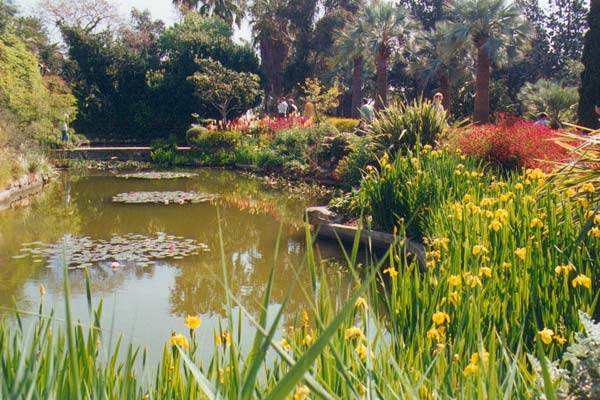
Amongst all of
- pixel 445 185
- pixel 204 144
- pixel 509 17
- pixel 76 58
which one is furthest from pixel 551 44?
pixel 445 185

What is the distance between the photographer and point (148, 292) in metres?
5.80

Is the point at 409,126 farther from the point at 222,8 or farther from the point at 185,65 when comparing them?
the point at 222,8

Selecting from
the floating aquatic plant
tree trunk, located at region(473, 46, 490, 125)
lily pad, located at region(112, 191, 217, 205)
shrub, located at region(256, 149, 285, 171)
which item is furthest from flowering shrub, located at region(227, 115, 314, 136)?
the floating aquatic plant

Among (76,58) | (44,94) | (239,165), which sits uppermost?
(76,58)

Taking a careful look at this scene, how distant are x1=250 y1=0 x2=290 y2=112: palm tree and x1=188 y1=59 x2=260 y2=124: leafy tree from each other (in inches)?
237

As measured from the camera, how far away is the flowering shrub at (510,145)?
7.75 metres

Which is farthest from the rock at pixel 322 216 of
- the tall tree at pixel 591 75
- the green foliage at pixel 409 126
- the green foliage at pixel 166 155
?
the green foliage at pixel 166 155

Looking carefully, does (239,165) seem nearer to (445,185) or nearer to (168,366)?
(445,185)

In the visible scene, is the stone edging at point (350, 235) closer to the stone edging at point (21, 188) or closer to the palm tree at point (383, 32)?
the stone edging at point (21, 188)

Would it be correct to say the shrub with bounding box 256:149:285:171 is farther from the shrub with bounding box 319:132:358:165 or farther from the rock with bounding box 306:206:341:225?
the rock with bounding box 306:206:341:225

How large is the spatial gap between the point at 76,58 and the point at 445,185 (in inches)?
1022

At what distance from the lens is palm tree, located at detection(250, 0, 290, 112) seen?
3247cm

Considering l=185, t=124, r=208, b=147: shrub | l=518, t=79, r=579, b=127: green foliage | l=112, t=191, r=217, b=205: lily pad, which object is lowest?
l=112, t=191, r=217, b=205: lily pad

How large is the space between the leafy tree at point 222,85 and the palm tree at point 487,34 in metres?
9.49
